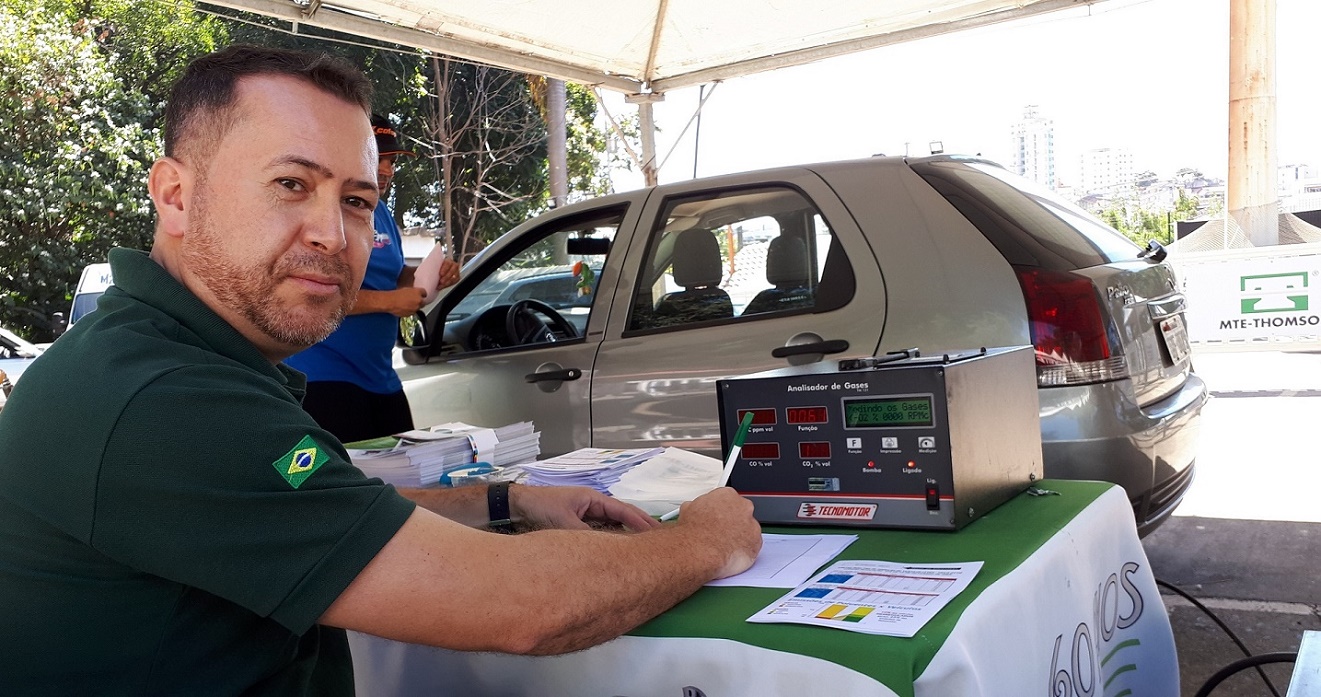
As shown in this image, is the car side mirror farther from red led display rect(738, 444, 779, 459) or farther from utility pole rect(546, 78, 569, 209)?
utility pole rect(546, 78, 569, 209)

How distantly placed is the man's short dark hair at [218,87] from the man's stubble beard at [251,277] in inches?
2.8

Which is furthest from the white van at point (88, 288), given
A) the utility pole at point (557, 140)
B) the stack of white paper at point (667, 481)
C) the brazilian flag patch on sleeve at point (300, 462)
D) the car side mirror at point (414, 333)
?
the brazilian flag patch on sleeve at point (300, 462)

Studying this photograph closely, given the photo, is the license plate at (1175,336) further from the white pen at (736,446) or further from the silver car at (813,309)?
the white pen at (736,446)

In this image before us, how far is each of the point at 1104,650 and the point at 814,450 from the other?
0.58 m

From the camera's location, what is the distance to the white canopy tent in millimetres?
5469

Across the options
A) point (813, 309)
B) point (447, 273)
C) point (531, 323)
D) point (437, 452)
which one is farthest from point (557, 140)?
point (437, 452)

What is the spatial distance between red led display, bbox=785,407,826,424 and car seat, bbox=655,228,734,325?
2216 millimetres

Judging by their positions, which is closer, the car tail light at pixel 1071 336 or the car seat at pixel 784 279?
the car tail light at pixel 1071 336

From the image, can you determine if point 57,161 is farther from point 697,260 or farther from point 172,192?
point 172,192

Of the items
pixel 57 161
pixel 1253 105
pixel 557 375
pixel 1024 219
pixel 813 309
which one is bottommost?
pixel 557 375

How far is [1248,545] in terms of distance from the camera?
5.01 metres

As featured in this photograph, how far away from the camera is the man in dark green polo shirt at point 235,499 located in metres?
1.12

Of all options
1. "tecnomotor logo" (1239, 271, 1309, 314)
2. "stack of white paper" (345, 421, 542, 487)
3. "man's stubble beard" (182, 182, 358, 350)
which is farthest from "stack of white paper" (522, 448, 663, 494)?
"tecnomotor logo" (1239, 271, 1309, 314)

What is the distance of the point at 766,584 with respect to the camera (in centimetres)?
150
